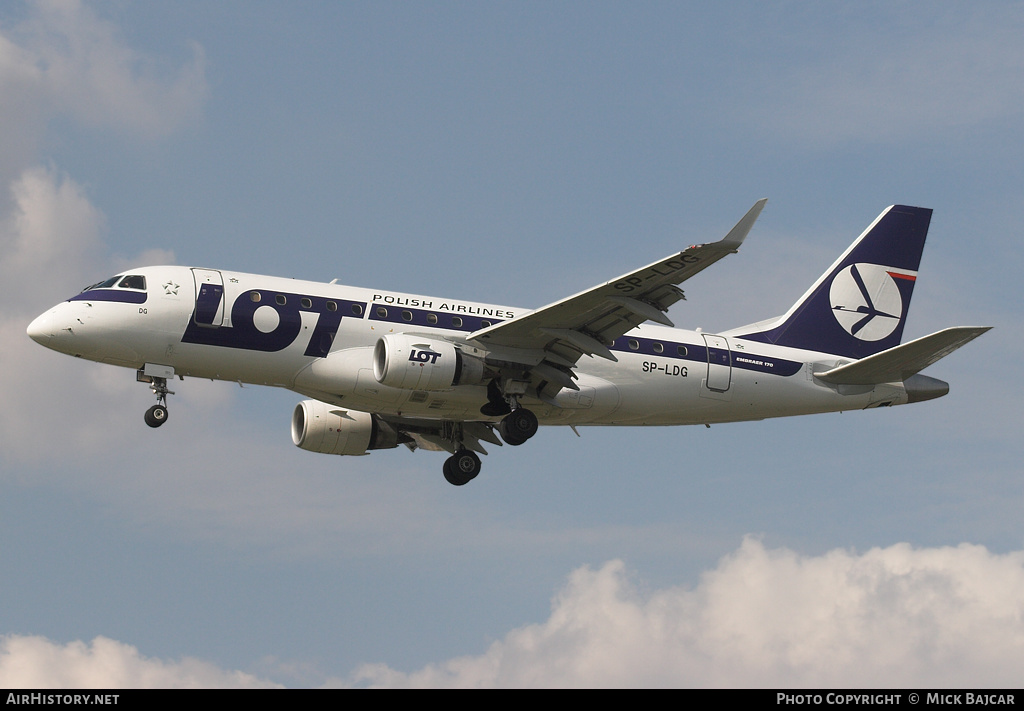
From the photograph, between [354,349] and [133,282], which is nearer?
[133,282]

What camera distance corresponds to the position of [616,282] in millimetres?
29781

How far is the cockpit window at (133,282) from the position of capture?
31.4 metres

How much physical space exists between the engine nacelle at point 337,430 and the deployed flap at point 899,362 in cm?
1355

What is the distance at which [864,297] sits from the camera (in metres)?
39.5

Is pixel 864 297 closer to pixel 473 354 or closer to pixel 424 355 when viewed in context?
pixel 473 354

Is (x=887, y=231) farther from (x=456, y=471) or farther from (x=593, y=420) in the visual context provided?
(x=456, y=471)

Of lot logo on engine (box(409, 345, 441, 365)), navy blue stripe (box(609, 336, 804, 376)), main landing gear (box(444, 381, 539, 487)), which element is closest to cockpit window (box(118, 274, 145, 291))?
lot logo on engine (box(409, 345, 441, 365))

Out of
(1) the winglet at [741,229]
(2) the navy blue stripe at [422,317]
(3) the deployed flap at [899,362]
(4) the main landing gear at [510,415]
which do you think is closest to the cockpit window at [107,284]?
(2) the navy blue stripe at [422,317]

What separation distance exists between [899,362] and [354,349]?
52.1 ft

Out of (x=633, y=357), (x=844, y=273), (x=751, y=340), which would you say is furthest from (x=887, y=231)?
(x=633, y=357)

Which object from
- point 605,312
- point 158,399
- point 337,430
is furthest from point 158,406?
point 605,312

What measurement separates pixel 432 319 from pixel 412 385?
8.35 feet

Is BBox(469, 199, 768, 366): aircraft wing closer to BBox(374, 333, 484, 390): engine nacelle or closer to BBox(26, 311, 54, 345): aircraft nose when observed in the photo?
BBox(374, 333, 484, 390): engine nacelle

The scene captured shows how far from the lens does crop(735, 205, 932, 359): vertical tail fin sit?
38.1 m
